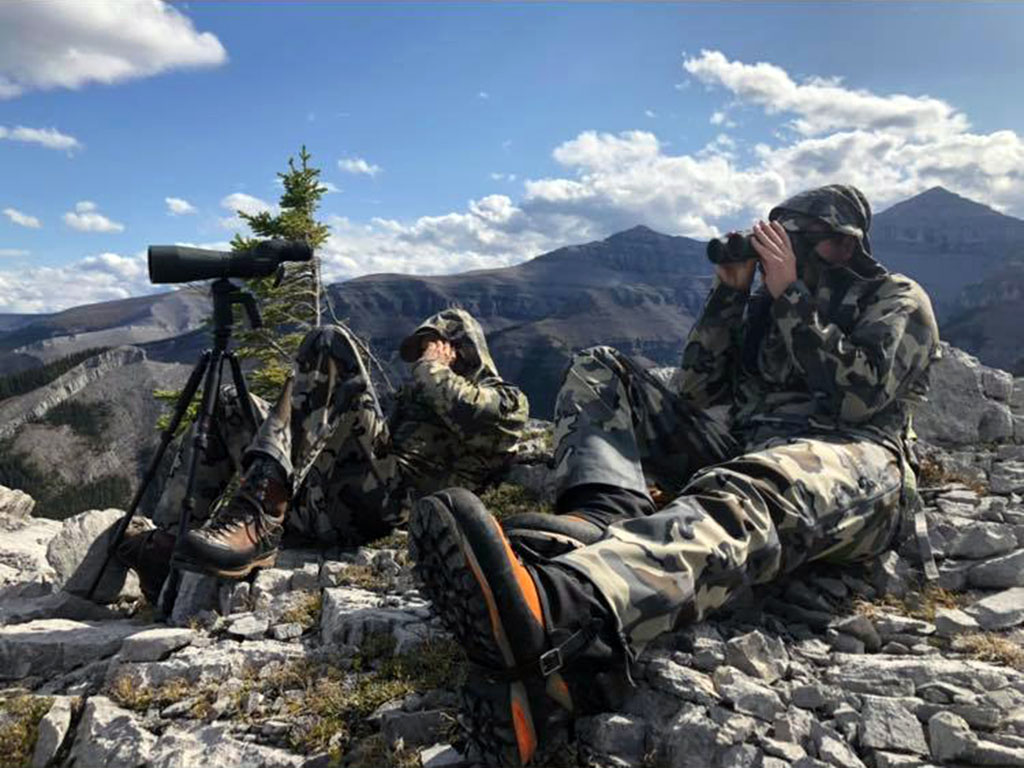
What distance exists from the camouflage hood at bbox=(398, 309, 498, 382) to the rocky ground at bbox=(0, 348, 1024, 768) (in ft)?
6.24

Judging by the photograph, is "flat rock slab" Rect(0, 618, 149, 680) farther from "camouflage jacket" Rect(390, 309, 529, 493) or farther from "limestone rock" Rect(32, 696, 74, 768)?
"camouflage jacket" Rect(390, 309, 529, 493)

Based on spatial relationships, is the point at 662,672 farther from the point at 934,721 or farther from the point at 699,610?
the point at 934,721

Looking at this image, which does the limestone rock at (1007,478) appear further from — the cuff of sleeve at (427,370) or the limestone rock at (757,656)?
the cuff of sleeve at (427,370)

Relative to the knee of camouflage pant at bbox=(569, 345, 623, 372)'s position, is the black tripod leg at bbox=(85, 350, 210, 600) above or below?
below

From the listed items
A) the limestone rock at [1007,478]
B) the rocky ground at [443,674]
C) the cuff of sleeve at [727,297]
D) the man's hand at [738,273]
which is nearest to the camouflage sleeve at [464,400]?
the rocky ground at [443,674]

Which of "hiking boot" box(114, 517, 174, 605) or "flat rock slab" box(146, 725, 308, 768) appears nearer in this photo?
"flat rock slab" box(146, 725, 308, 768)

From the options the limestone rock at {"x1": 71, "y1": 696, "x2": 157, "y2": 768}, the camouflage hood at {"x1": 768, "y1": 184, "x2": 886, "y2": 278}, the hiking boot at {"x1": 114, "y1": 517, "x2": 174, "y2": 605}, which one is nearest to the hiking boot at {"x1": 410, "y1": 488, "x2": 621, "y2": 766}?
the limestone rock at {"x1": 71, "y1": 696, "x2": 157, "y2": 768}

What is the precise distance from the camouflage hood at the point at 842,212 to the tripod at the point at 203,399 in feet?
14.2

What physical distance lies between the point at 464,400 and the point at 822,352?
9.88 feet

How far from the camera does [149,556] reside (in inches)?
233

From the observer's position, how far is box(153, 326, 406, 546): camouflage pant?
5.79 m

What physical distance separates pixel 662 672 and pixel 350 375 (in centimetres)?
356

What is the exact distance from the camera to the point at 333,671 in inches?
173

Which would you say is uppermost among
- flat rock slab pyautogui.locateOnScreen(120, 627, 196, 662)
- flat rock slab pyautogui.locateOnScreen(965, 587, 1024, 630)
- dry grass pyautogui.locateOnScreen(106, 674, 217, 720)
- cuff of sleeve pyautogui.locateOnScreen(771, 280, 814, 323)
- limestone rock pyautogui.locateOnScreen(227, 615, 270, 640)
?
cuff of sleeve pyautogui.locateOnScreen(771, 280, 814, 323)
